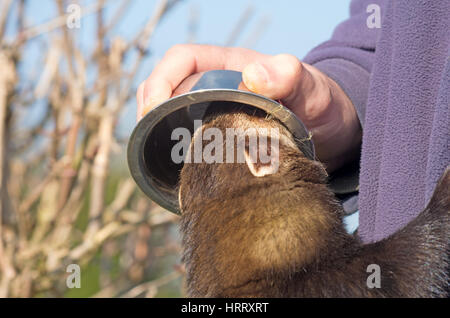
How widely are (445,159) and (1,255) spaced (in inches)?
79.7

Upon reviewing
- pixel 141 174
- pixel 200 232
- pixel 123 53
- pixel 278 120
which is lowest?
pixel 200 232

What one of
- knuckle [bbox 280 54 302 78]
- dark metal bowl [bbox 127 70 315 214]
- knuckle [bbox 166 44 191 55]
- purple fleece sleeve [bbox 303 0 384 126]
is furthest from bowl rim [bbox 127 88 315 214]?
purple fleece sleeve [bbox 303 0 384 126]

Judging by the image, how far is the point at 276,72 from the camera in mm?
1463

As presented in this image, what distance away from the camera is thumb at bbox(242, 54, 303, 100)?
4.49ft

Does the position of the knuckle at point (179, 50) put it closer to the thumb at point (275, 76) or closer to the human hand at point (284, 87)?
the human hand at point (284, 87)

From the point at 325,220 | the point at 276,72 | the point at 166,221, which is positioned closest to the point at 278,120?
the point at 276,72

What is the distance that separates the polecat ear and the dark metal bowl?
6 centimetres

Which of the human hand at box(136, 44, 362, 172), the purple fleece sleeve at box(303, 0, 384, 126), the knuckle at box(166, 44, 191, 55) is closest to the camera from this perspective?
the human hand at box(136, 44, 362, 172)

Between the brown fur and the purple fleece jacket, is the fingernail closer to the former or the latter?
the brown fur

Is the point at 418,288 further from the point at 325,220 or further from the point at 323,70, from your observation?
the point at 323,70

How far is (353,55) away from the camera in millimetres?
2049

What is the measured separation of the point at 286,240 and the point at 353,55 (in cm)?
88

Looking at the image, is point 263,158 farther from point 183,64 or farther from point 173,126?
point 183,64

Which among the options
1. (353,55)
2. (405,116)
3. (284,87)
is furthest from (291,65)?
(353,55)
